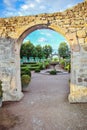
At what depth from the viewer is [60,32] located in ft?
20.7

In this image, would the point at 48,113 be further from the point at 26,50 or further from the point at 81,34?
the point at 26,50

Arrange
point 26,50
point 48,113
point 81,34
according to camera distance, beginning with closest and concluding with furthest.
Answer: point 48,113 → point 81,34 → point 26,50

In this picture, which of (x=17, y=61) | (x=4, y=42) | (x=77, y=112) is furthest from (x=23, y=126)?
(x=4, y=42)

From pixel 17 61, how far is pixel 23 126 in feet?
10.4

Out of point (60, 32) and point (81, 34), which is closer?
point (81, 34)

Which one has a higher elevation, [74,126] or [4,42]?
[4,42]

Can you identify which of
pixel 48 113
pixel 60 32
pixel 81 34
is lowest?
pixel 48 113

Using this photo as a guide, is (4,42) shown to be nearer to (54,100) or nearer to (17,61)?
(17,61)

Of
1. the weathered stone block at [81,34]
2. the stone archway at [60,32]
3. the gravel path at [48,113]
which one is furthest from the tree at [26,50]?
the weathered stone block at [81,34]

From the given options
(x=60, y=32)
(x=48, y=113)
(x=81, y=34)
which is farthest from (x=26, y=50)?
(x=48, y=113)

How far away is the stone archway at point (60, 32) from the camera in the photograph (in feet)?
20.3

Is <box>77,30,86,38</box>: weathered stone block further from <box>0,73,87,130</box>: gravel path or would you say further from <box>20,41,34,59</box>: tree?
<box>20,41,34,59</box>: tree

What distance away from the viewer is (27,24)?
21.3 ft

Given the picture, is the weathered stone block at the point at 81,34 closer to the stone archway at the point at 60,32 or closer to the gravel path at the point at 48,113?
the stone archway at the point at 60,32
